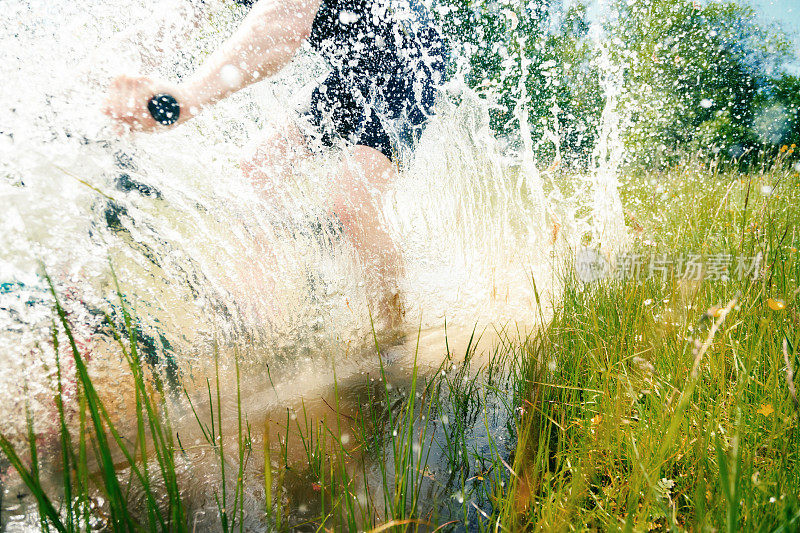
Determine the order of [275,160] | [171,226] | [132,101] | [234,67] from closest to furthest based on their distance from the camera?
1. [132,101]
2. [171,226]
3. [234,67]
4. [275,160]

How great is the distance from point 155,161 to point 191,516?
4.45 feet

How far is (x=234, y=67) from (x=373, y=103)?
34.4 inches

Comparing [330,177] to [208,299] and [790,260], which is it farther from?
[790,260]

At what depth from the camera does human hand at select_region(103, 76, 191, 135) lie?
1455 millimetres

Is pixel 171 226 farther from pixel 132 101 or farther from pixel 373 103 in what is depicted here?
pixel 373 103

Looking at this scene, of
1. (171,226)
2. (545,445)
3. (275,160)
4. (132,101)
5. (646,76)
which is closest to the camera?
(545,445)

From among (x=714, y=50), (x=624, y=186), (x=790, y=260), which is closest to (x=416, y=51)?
(x=790, y=260)

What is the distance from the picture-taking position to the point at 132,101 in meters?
1.48

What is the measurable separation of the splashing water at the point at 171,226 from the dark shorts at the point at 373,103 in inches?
5.0

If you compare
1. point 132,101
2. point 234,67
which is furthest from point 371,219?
point 132,101

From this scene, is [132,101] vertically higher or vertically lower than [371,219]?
higher

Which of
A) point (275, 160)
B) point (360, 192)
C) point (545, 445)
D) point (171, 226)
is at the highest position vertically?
point (275, 160)

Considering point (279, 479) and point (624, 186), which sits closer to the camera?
point (279, 479)

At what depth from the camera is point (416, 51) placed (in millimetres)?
2502
